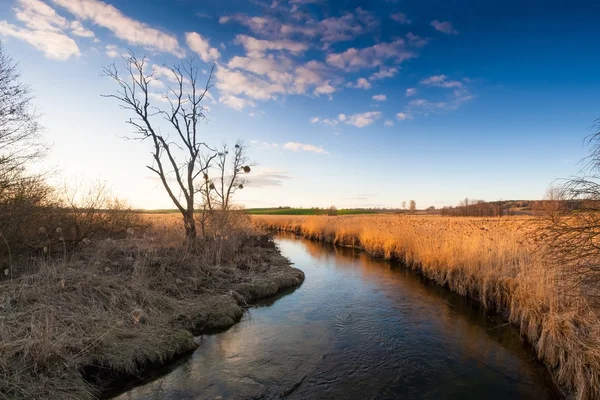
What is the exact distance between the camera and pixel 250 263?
14.4 meters

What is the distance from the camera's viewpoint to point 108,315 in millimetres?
6934

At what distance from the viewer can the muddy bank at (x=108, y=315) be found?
4727 mm

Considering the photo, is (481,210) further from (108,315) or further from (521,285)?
(108,315)

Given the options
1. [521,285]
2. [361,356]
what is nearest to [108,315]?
[361,356]

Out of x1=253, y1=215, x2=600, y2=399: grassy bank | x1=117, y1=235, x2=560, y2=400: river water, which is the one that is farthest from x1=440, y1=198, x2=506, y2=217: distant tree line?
x1=117, y1=235, x2=560, y2=400: river water

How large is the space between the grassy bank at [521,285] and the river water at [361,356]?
1.66ft

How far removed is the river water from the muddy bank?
625mm

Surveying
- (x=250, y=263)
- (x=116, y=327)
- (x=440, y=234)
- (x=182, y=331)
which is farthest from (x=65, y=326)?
(x=440, y=234)

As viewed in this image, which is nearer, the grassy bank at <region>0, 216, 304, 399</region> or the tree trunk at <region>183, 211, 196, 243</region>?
the grassy bank at <region>0, 216, 304, 399</region>

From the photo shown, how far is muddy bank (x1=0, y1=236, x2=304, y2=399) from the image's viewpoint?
15.5ft

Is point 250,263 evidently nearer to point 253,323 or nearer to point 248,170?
point 253,323

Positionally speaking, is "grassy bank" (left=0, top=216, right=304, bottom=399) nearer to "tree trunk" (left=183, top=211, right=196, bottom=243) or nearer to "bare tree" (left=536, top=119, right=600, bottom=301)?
"tree trunk" (left=183, top=211, right=196, bottom=243)

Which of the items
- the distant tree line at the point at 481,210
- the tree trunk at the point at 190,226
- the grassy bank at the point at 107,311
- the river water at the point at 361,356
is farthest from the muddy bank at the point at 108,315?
the distant tree line at the point at 481,210

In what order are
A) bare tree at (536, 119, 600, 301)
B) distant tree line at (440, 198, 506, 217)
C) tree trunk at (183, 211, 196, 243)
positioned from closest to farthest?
bare tree at (536, 119, 600, 301) < tree trunk at (183, 211, 196, 243) < distant tree line at (440, 198, 506, 217)
